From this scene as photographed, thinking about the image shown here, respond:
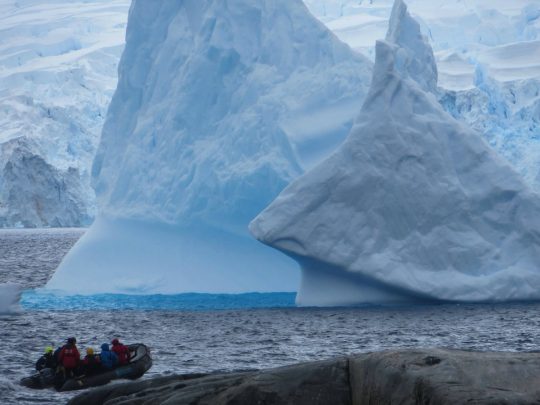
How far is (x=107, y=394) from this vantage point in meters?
10.2

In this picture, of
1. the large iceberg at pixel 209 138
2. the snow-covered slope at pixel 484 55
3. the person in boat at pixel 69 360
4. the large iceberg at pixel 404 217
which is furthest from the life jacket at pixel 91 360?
the snow-covered slope at pixel 484 55

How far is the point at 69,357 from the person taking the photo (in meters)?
15.4

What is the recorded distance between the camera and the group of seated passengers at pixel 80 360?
609 inches

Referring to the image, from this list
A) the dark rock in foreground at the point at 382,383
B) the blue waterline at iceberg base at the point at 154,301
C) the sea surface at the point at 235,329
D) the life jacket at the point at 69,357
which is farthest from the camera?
the blue waterline at iceberg base at the point at 154,301

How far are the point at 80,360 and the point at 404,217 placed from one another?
10.0 m

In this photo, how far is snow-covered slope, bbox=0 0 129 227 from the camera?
75562 mm

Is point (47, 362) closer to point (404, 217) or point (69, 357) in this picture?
point (69, 357)

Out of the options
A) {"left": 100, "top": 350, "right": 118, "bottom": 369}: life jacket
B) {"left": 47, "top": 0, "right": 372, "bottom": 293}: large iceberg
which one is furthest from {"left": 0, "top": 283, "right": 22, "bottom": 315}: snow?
{"left": 100, "top": 350, "right": 118, "bottom": 369}: life jacket

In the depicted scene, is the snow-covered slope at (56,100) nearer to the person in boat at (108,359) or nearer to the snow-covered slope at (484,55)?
the snow-covered slope at (484,55)

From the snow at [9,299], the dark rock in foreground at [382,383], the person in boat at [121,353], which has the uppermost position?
the snow at [9,299]

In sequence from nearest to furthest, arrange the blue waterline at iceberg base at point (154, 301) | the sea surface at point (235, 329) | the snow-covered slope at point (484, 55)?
the sea surface at point (235, 329) < the blue waterline at iceberg base at point (154, 301) < the snow-covered slope at point (484, 55)

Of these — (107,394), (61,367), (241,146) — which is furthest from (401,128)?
(107,394)

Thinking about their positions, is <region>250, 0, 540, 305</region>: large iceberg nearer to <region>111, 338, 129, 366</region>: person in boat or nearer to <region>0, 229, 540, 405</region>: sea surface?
<region>0, 229, 540, 405</region>: sea surface

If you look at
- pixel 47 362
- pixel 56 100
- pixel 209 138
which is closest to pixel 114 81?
pixel 56 100
